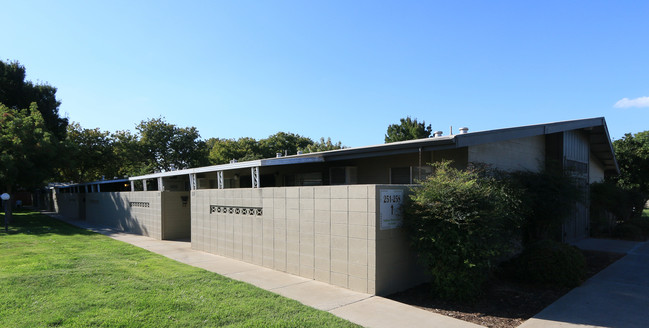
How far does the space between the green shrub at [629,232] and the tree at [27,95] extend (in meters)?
31.9

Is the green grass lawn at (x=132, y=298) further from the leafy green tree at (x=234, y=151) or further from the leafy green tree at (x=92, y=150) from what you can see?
the leafy green tree at (x=234, y=151)

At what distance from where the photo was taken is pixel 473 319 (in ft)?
17.0

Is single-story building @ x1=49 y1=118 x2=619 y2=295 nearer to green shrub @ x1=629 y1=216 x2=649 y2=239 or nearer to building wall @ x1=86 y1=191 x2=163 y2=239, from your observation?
building wall @ x1=86 y1=191 x2=163 y2=239

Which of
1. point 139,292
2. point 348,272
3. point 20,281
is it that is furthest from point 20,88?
point 348,272

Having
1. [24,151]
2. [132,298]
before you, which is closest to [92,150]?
[24,151]

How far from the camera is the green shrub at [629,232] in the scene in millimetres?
13648

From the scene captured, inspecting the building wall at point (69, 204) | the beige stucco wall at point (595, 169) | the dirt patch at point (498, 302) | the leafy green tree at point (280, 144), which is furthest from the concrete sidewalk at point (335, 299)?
the leafy green tree at point (280, 144)

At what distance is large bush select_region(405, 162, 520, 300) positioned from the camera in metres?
5.59

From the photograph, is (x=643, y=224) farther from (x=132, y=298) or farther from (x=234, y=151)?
(x=234, y=151)

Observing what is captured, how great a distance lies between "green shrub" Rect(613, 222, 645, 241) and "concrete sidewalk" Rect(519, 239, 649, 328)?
5.91 metres

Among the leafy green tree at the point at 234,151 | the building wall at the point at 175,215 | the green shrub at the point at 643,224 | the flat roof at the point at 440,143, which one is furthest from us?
the leafy green tree at the point at 234,151

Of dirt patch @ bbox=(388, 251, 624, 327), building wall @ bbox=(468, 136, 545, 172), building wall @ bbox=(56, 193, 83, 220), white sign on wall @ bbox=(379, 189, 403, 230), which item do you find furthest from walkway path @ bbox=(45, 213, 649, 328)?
building wall @ bbox=(56, 193, 83, 220)

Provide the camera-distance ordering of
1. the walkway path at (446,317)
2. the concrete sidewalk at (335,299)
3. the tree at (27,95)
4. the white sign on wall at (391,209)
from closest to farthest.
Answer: the concrete sidewalk at (335,299) < the walkway path at (446,317) < the white sign on wall at (391,209) < the tree at (27,95)

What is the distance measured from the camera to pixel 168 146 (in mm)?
31734
